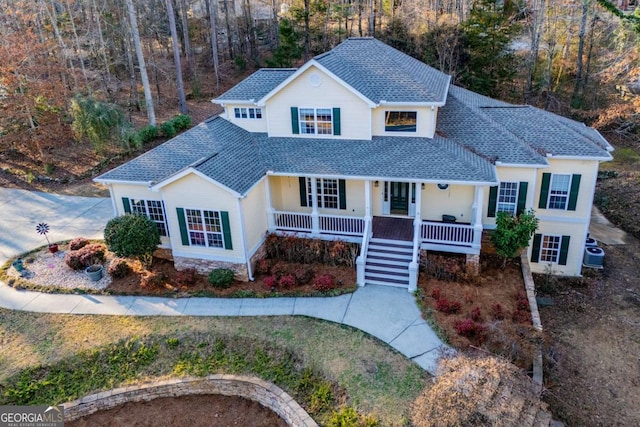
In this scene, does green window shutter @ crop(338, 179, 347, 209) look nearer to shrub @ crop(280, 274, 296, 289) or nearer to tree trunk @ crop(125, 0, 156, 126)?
shrub @ crop(280, 274, 296, 289)

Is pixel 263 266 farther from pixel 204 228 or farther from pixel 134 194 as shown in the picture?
pixel 134 194

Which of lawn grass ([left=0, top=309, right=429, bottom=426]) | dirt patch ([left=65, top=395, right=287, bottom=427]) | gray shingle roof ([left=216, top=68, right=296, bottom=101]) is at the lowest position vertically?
dirt patch ([left=65, top=395, right=287, bottom=427])

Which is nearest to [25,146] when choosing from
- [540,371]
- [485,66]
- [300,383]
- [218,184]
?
[218,184]

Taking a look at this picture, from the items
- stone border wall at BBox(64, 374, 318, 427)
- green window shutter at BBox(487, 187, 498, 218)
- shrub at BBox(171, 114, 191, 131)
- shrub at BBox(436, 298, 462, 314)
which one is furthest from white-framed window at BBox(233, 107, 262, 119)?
shrub at BBox(171, 114, 191, 131)

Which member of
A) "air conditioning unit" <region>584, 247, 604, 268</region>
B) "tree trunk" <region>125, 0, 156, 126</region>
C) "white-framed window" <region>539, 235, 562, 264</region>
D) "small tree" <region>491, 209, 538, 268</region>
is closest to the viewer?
"small tree" <region>491, 209, 538, 268</region>

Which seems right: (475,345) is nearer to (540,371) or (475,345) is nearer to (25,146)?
(540,371)

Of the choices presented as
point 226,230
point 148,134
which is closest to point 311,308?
point 226,230

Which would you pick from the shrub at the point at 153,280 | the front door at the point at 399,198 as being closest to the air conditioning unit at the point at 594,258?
the front door at the point at 399,198
